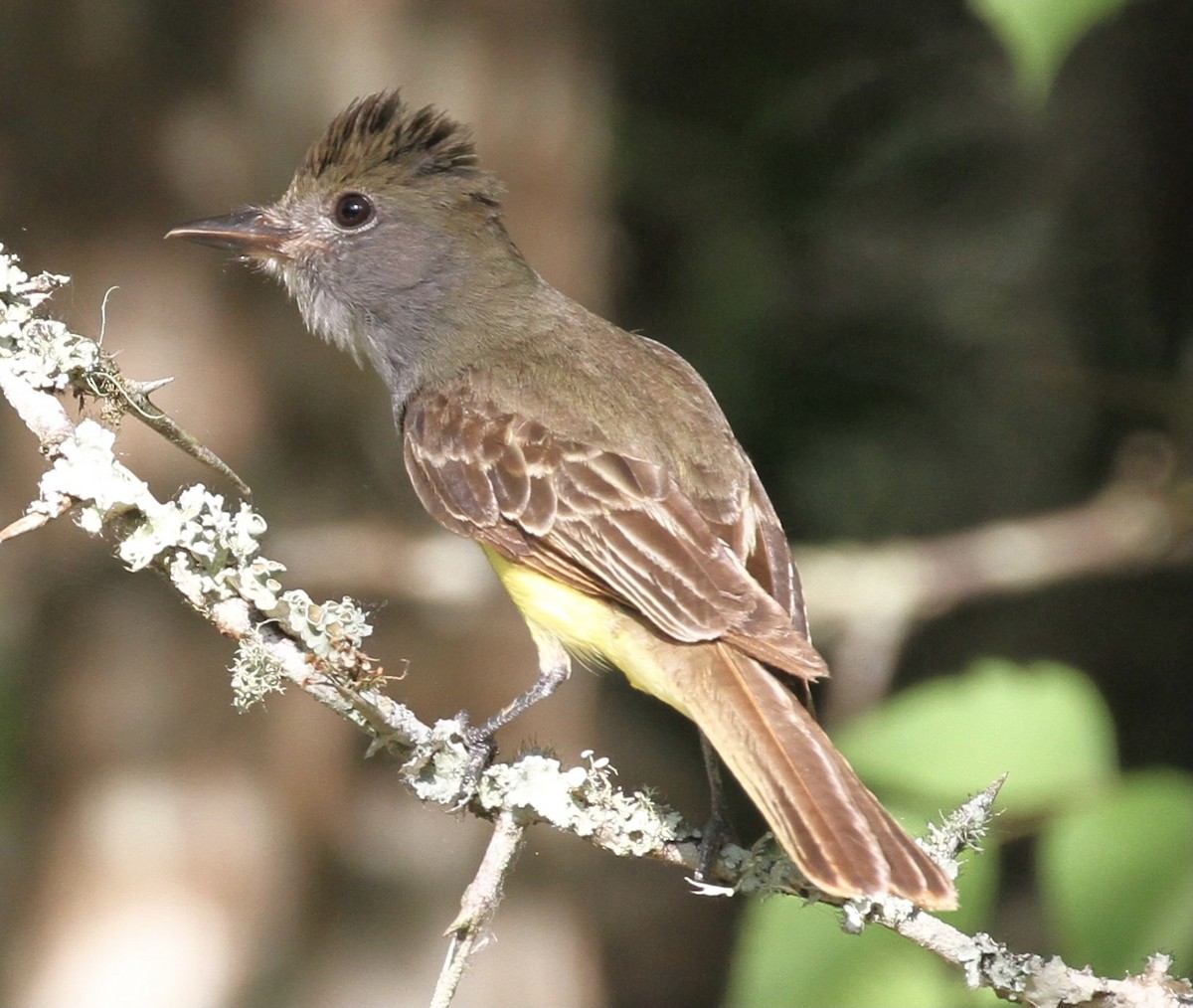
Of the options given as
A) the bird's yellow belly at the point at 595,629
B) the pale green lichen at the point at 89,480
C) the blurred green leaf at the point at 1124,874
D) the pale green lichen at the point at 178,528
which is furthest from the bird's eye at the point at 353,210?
the blurred green leaf at the point at 1124,874

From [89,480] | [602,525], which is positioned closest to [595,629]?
A: [602,525]

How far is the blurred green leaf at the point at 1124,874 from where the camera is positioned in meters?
2.60

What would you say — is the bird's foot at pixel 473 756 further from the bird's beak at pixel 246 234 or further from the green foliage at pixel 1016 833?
the bird's beak at pixel 246 234

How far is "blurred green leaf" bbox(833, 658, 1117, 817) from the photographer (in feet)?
9.21

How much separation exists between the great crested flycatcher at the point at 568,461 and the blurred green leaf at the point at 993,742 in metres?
0.27

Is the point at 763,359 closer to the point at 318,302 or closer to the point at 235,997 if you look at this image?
the point at 318,302

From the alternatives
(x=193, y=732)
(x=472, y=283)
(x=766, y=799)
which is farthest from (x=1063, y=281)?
(x=766, y=799)

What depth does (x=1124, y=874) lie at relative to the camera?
265 centimetres

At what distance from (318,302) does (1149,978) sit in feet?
7.98

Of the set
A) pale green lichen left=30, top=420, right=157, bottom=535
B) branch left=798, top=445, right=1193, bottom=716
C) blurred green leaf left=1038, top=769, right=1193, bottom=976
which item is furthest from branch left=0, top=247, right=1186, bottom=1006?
branch left=798, top=445, right=1193, bottom=716

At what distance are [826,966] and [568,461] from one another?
1.09 metres

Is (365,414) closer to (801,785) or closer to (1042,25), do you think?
(801,785)

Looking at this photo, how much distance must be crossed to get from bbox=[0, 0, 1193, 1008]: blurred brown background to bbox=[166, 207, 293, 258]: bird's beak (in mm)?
575

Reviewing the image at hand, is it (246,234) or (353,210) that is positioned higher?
(353,210)
